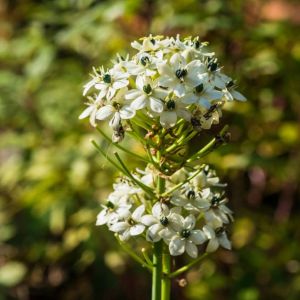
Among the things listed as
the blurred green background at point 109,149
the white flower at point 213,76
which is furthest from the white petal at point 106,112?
the blurred green background at point 109,149

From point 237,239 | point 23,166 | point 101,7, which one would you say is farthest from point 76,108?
point 237,239

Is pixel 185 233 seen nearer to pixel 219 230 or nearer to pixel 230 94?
pixel 219 230

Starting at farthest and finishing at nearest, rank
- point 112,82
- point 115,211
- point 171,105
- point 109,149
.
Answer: point 109,149 < point 115,211 < point 112,82 < point 171,105

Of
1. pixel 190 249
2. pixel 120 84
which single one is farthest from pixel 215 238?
pixel 120 84

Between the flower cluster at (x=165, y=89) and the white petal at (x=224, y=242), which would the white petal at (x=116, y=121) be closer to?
the flower cluster at (x=165, y=89)

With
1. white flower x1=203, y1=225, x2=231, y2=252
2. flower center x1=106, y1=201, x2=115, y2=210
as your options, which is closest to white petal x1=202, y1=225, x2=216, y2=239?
white flower x1=203, y1=225, x2=231, y2=252

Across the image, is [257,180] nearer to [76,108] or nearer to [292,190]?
[292,190]

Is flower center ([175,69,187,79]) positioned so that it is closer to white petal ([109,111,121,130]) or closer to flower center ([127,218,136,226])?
white petal ([109,111,121,130])
